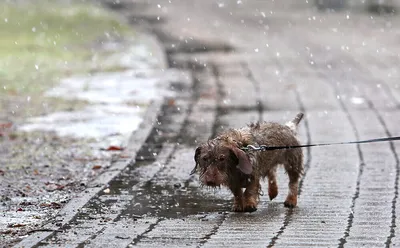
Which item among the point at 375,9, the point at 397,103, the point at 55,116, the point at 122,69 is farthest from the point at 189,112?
the point at 375,9

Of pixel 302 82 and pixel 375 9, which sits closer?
pixel 302 82

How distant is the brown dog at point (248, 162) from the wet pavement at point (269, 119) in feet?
0.65

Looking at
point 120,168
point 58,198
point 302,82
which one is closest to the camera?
point 58,198

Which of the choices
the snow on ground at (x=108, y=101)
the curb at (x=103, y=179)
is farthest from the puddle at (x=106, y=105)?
the curb at (x=103, y=179)

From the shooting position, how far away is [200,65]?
72.2ft

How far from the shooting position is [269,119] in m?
15.7

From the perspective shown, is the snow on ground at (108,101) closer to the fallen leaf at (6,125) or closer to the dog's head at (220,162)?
the fallen leaf at (6,125)

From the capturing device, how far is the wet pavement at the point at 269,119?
8727 mm

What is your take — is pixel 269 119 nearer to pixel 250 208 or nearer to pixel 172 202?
pixel 172 202

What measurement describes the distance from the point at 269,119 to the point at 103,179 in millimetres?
4915

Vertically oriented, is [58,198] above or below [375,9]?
below

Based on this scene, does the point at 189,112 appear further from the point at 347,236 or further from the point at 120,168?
the point at 347,236

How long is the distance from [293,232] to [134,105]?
8673mm

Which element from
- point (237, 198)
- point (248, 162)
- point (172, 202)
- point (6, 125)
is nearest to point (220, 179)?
point (248, 162)
